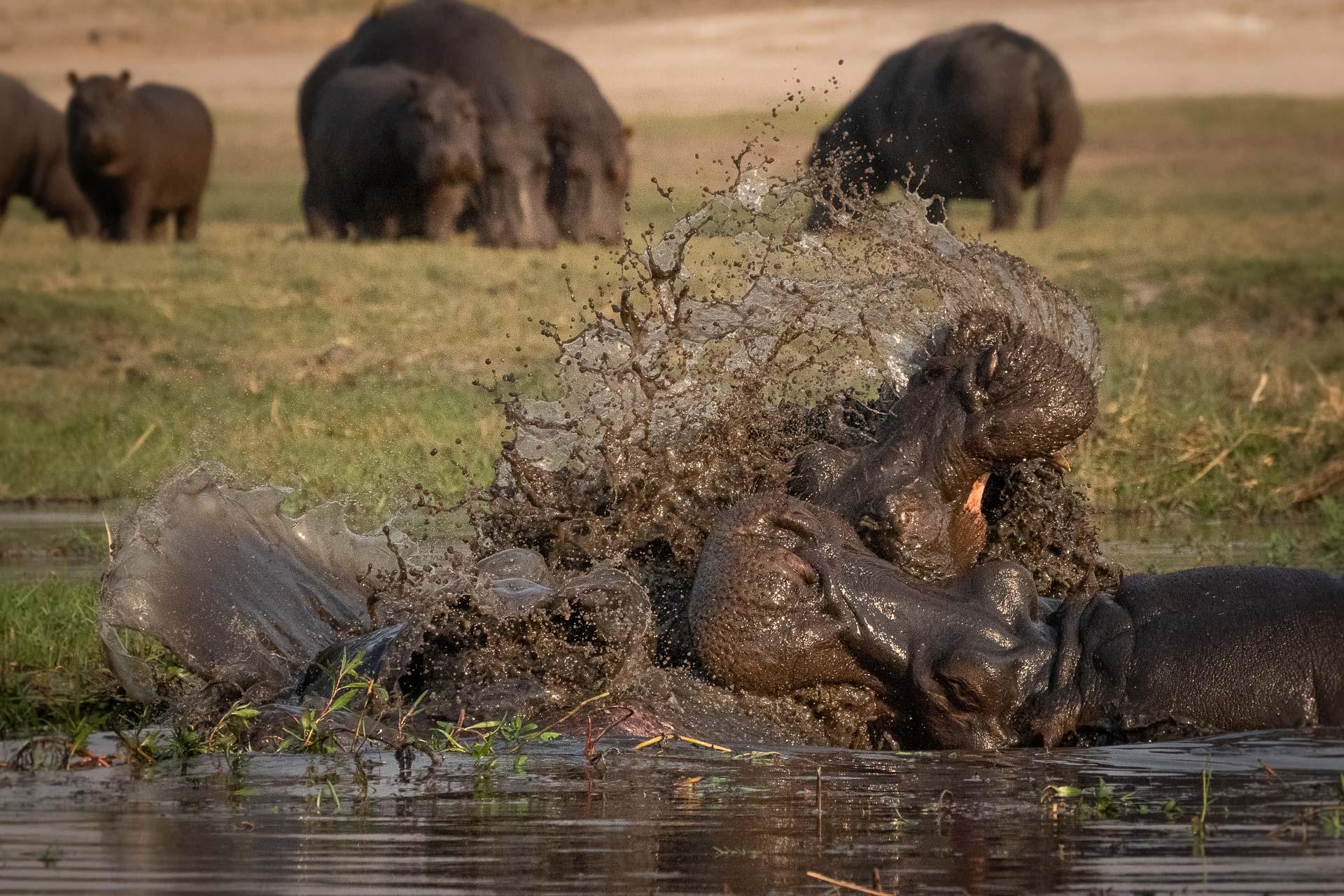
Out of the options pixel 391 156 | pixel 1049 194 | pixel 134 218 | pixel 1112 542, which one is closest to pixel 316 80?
pixel 134 218

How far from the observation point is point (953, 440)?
4.16 meters

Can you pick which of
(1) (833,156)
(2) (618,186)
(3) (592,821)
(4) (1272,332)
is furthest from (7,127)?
(3) (592,821)

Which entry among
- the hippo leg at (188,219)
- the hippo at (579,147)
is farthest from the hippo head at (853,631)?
the hippo leg at (188,219)

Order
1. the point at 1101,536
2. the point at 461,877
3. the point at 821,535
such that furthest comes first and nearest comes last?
the point at 1101,536 < the point at 821,535 < the point at 461,877

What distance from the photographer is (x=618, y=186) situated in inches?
858

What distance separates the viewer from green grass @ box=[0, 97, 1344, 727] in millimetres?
7965

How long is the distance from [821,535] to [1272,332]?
29.4 feet

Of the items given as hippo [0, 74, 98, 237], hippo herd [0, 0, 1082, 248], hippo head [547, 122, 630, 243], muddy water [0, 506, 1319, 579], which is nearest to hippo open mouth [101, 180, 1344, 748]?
muddy water [0, 506, 1319, 579]

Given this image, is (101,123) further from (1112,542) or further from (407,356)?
(1112,542)

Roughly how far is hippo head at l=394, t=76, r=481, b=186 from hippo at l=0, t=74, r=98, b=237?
6196 mm

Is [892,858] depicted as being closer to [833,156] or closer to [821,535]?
[821,535]

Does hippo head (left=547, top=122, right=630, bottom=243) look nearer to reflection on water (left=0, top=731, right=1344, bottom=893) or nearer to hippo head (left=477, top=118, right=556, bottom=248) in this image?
hippo head (left=477, top=118, right=556, bottom=248)

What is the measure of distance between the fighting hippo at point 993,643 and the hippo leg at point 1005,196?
19393 mm

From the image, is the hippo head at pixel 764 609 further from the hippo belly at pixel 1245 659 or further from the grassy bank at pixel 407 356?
the grassy bank at pixel 407 356
